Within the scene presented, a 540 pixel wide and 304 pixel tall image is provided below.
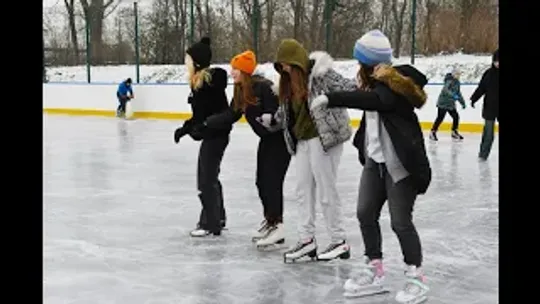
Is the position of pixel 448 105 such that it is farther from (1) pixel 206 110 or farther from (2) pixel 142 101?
(2) pixel 142 101

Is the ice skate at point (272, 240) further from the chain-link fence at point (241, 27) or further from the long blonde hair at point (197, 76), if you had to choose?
the chain-link fence at point (241, 27)

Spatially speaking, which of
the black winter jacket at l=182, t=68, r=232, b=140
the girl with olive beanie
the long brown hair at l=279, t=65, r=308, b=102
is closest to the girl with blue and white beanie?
the girl with olive beanie

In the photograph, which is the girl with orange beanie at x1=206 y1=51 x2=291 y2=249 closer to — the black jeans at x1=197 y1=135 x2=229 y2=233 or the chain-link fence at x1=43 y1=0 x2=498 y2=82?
the black jeans at x1=197 y1=135 x2=229 y2=233

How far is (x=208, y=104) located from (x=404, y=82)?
1745 mm

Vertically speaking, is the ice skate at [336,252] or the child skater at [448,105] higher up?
the child skater at [448,105]

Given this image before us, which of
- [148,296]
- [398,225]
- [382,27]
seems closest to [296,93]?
[398,225]

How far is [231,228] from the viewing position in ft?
17.2

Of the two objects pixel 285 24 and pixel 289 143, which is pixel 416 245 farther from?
pixel 285 24

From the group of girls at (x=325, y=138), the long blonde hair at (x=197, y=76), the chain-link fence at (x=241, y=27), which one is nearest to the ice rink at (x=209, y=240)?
the group of girls at (x=325, y=138)

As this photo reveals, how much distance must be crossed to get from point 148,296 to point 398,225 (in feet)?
4.10

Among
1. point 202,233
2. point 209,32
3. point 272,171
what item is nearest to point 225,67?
point 209,32

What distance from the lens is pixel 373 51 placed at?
333 cm

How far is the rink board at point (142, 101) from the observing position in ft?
46.9

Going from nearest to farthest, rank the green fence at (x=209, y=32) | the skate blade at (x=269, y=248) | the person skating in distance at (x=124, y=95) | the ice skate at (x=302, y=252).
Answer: the ice skate at (x=302, y=252) < the skate blade at (x=269, y=248) < the green fence at (x=209, y=32) < the person skating in distance at (x=124, y=95)
